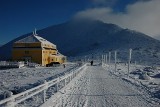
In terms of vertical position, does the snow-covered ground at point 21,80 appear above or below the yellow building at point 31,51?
below

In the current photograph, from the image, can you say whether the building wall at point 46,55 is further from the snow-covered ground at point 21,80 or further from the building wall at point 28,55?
the snow-covered ground at point 21,80

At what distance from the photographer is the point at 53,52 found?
305 ft

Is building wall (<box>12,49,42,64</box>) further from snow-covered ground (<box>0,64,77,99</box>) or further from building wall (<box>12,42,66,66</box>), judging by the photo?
snow-covered ground (<box>0,64,77,99</box>)

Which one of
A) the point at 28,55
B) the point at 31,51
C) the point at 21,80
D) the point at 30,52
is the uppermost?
the point at 31,51

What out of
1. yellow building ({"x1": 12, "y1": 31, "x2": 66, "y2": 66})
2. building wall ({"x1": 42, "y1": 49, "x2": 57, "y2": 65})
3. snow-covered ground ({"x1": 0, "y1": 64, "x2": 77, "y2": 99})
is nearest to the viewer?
snow-covered ground ({"x1": 0, "y1": 64, "x2": 77, "y2": 99})

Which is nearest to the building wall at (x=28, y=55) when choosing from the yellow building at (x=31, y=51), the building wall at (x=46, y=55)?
the yellow building at (x=31, y=51)

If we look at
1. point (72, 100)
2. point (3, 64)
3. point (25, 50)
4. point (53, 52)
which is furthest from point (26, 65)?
point (72, 100)

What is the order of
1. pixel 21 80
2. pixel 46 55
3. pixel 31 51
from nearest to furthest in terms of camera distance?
pixel 21 80, pixel 31 51, pixel 46 55

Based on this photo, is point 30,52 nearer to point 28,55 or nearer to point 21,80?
point 28,55

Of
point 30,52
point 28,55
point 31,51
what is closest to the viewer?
point 31,51

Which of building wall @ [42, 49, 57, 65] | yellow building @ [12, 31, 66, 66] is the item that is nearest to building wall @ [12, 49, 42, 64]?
yellow building @ [12, 31, 66, 66]

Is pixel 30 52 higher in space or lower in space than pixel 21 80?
higher

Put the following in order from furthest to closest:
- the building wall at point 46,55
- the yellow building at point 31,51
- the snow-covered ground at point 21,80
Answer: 1. the building wall at point 46,55
2. the yellow building at point 31,51
3. the snow-covered ground at point 21,80

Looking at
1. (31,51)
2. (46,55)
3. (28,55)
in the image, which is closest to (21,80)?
(31,51)
